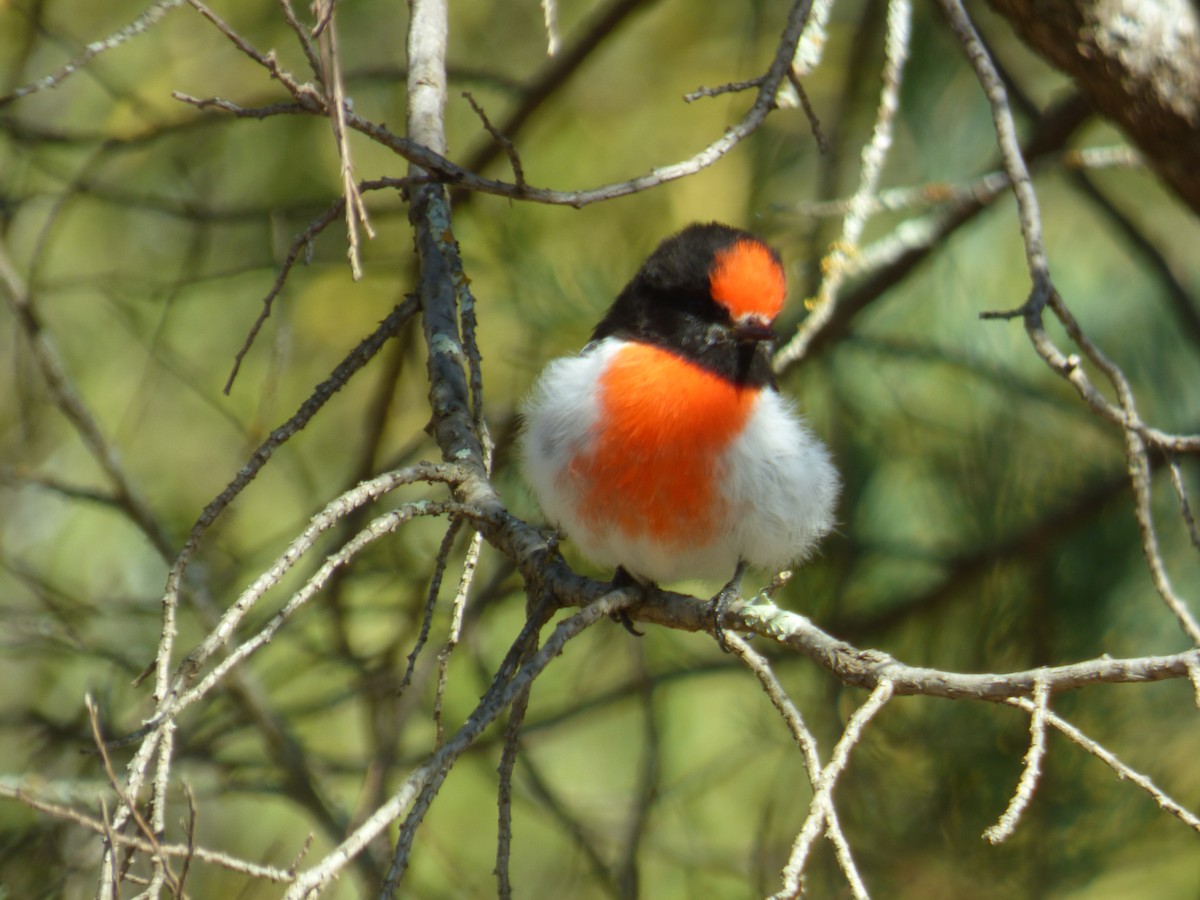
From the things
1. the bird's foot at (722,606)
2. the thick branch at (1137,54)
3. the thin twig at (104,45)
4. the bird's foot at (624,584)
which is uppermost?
the thick branch at (1137,54)

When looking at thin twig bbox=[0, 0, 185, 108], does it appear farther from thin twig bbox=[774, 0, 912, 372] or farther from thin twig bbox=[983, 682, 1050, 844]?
thin twig bbox=[983, 682, 1050, 844]

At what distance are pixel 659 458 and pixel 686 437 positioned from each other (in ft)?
0.24

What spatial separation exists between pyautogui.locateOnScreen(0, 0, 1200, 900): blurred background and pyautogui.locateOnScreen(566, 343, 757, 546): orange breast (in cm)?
63

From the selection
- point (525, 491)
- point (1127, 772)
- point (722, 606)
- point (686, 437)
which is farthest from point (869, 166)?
point (1127, 772)

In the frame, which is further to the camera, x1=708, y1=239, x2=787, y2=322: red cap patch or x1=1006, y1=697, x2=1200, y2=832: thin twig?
x1=708, y1=239, x2=787, y2=322: red cap patch

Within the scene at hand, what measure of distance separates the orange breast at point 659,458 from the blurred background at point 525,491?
2.07 ft

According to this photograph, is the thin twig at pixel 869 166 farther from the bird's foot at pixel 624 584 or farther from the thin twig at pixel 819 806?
the thin twig at pixel 819 806

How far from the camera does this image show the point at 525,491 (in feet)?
11.8

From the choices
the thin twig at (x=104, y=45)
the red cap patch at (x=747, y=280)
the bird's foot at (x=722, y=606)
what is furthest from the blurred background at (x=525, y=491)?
the thin twig at (x=104, y=45)

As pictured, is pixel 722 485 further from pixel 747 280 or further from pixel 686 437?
pixel 747 280

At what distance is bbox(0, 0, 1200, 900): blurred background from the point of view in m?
3.58

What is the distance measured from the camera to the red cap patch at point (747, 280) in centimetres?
277

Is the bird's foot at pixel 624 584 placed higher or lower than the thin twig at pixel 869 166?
lower

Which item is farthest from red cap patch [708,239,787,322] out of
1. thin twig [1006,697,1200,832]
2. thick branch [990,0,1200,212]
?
thin twig [1006,697,1200,832]
